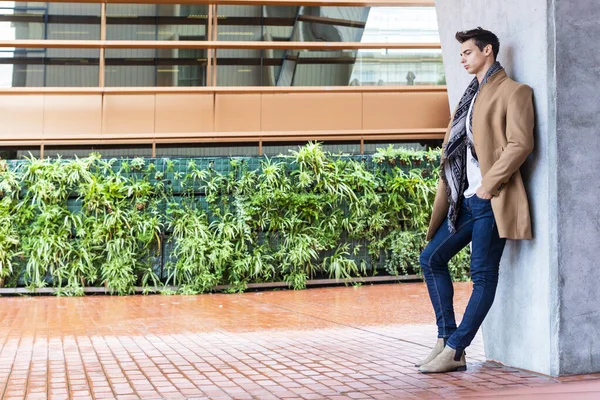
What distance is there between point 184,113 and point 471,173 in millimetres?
11153

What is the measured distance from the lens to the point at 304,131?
15375mm

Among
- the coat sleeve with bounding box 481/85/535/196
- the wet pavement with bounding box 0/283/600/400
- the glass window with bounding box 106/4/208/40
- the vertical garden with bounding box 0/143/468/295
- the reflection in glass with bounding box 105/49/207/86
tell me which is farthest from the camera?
the glass window with bounding box 106/4/208/40

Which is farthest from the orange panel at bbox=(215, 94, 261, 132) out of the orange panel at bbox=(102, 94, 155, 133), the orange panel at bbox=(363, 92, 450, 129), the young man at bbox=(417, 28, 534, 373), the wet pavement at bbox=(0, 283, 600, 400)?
the young man at bbox=(417, 28, 534, 373)

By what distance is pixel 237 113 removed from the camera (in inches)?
610

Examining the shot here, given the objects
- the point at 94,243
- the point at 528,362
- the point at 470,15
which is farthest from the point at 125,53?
the point at 528,362

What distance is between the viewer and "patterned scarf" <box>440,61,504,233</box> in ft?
15.8

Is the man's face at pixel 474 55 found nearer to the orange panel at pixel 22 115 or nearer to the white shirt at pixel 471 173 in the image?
the white shirt at pixel 471 173

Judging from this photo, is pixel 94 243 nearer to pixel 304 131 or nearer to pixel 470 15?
pixel 304 131

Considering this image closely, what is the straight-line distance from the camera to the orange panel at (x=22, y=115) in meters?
14.8

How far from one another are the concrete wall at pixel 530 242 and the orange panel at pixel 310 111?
1042cm

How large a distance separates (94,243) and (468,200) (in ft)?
27.8

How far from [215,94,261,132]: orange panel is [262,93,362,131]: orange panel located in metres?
0.18

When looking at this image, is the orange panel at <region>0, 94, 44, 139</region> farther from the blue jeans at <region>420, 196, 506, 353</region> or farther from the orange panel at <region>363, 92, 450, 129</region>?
the blue jeans at <region>420, 196, 506, 353</region>

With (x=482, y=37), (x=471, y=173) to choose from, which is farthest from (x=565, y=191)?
(x=482, y=37)
